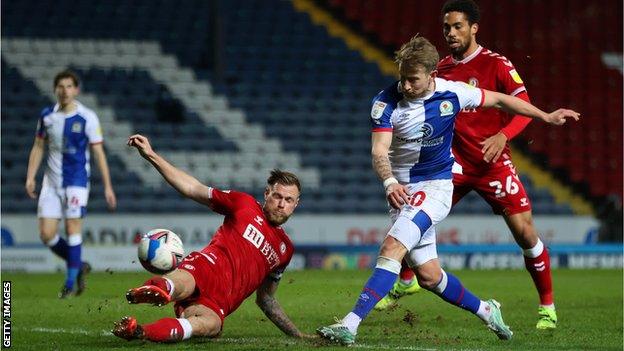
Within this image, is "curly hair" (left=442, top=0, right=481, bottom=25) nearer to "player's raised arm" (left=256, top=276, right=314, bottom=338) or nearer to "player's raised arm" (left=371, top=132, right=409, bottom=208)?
"player's raised arm" (left=371, top=132, right=409, bottom=208)

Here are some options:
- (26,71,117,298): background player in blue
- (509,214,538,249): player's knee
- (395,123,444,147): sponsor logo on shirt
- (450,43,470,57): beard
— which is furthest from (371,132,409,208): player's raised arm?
(26,71,117,298): background player in blue

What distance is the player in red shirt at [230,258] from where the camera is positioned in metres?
6.71

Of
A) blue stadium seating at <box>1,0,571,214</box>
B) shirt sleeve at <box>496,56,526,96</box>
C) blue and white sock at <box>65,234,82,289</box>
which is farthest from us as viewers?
blue stadium seating at <box>1,0,571,214</box>

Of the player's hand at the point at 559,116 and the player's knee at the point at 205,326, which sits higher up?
the player's hand at the point at 559,116

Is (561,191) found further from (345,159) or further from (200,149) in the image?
(200,149)

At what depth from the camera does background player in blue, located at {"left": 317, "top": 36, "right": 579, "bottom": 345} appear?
22.6 feet

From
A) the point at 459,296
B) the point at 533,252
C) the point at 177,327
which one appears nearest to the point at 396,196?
the point at 459,296

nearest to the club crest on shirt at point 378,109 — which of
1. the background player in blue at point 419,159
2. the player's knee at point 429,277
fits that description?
the background player in blue at point 419,159

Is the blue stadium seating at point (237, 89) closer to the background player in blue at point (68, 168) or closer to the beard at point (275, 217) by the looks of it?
the background player in blue at point (68, 168)

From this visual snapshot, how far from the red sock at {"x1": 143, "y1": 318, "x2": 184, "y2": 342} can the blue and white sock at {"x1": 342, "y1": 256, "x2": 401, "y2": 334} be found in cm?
95

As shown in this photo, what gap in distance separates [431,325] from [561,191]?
13702mm

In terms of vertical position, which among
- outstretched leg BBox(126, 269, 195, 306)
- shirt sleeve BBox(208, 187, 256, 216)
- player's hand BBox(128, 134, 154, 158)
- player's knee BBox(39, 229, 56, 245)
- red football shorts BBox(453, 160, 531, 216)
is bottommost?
player's knee BBox(39, 229, 56, 245)

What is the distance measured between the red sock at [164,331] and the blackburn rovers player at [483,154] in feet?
9.58

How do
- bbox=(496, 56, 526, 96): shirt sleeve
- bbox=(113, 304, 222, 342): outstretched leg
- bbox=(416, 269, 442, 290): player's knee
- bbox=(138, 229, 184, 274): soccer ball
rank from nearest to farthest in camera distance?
bbox=(113, 304, 222, 342): outstretched leg < bbox=(138, 229, 184, 274): soccer ball < bbox=(416, 269, 442, 290): player's knee < bbox=(496, 56, 526, 96): shirt sleeve
